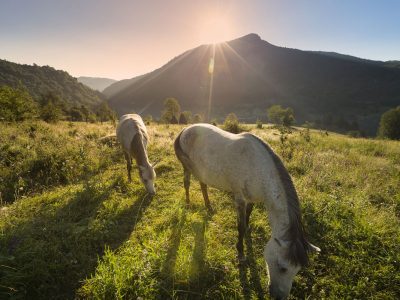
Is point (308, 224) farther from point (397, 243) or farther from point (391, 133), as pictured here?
point (391, 133)

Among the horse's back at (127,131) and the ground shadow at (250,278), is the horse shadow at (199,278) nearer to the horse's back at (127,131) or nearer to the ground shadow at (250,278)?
the ground shadow at (250,278)

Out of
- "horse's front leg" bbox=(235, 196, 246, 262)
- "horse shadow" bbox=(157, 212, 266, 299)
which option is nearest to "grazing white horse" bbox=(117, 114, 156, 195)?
"horse shadow" bbox=(157, 212, 266, 299)

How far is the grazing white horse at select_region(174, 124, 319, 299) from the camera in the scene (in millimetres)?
3447

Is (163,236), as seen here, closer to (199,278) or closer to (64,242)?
(199,278)

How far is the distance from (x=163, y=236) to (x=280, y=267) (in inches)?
118

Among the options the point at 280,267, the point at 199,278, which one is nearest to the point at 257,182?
the point at 280,267

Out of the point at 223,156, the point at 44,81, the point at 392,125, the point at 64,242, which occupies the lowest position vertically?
the point at 392,125

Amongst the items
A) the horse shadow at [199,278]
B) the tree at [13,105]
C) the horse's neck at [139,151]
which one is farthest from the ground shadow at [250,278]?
the tree at [13,105]

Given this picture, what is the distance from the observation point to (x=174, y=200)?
743cm

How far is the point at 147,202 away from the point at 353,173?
826 cm

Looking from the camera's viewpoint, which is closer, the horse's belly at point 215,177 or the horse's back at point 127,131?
the horse's belly at point 215,177

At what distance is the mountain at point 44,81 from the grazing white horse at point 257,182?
98931 mm

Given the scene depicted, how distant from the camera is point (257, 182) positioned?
4.34 meters

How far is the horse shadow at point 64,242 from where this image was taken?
4.09m
